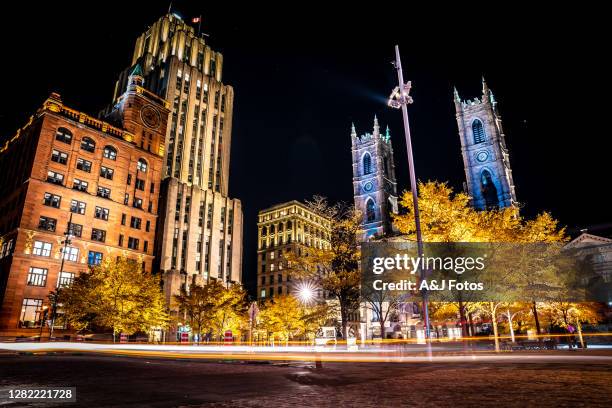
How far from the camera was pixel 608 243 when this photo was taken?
186ft

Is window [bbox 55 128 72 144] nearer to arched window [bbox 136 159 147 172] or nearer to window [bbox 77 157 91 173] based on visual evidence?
window [bbox 77 157 91 173]

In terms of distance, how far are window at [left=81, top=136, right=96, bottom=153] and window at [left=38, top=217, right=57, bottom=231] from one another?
1244 centimetres

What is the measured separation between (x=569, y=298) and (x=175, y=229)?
61356mm

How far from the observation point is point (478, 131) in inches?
4537

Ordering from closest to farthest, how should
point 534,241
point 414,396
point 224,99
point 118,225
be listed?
point 414,396
point 534,241
point 118,225
point 224,99

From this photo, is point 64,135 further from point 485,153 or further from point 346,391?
point 485,153

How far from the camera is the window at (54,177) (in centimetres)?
5369

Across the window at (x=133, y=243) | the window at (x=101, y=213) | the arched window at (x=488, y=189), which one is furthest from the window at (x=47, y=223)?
the arched window at (x=488, y=189)

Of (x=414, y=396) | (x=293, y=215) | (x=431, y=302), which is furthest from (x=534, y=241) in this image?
(x=293, y=215)

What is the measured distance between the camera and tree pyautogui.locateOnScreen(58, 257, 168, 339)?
40219mm

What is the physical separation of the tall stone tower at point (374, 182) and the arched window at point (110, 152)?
76064 mm

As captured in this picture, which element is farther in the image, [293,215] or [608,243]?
[293,215]

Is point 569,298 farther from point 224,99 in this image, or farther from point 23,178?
point 224,99

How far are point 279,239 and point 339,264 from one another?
7745 cm
